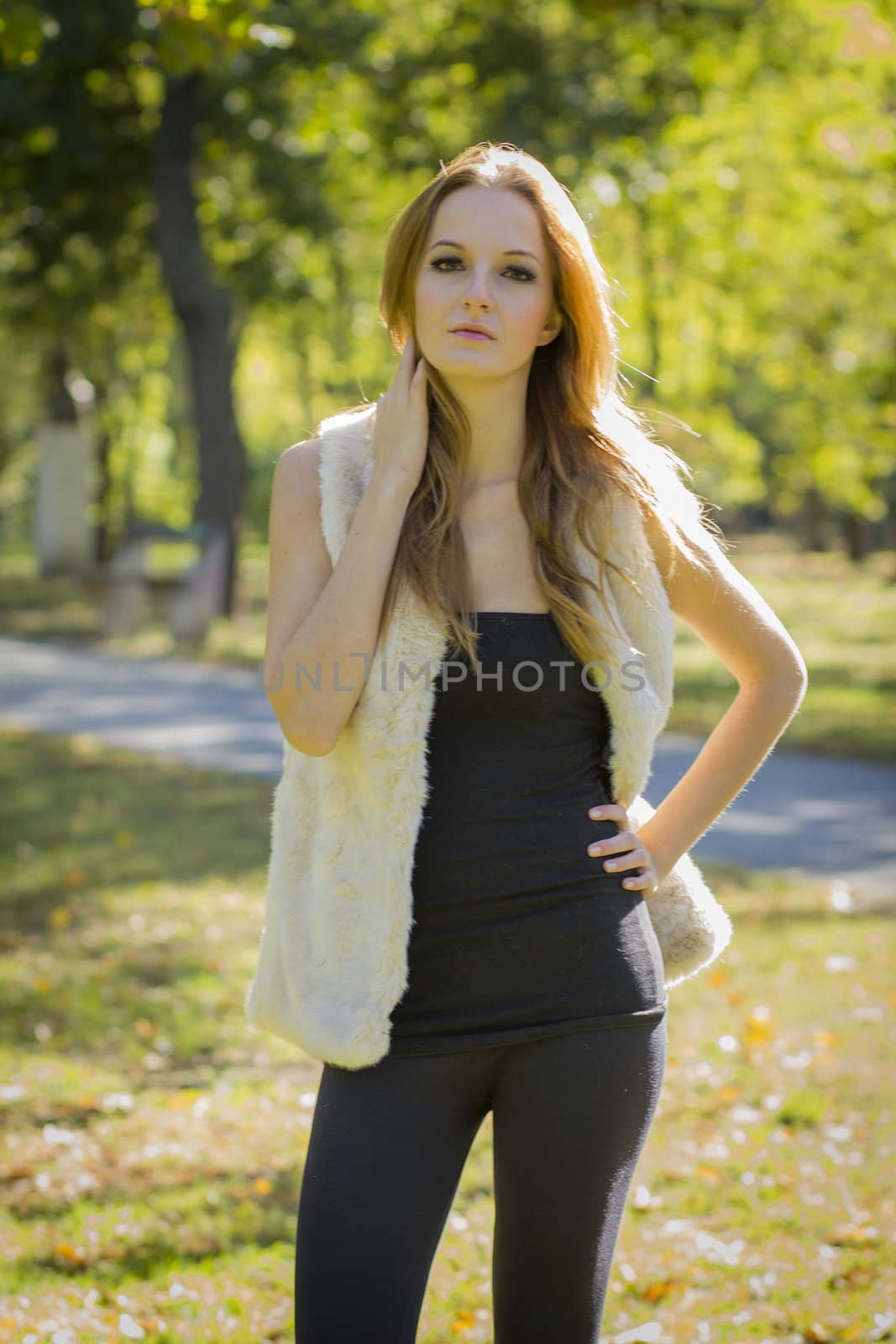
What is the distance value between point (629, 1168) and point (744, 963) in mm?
4397

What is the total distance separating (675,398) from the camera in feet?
83.5

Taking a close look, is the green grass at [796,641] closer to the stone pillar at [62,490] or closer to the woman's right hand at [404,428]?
the stone pillar at [62,490]

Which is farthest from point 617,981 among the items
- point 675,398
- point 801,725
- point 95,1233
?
point 675,398

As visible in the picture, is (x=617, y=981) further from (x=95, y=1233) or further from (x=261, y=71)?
(x=261, y=71)

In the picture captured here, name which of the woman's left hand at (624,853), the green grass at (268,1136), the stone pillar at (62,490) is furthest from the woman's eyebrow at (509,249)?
the stone pillar at (62,490)

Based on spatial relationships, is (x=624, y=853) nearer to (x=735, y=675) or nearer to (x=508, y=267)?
(x=735, y=675)

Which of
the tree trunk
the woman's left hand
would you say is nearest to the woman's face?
the woman's left hand

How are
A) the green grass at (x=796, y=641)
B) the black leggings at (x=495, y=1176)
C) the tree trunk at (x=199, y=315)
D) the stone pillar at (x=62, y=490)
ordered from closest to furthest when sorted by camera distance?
the black leggings at (x=495, y=1176)
the green grass at (x=796, y=641)
the tree trunk at (x=199, y=315)
the stone pillar at (x=62, y=490)

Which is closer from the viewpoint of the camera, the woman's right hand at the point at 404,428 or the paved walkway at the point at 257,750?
the woman's right hand at the point at 404,428

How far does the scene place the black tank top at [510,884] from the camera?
7.47 feet

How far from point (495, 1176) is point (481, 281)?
58.9 inches

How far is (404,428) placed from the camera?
247 centimetres

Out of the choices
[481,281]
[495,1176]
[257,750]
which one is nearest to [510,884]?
[495,1176]

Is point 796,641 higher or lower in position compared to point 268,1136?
lower
